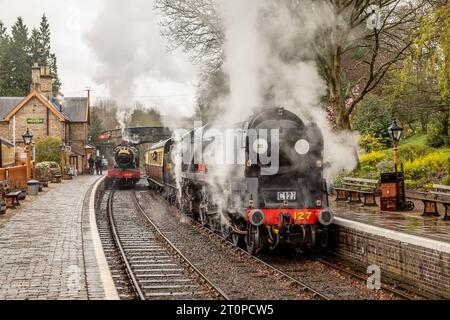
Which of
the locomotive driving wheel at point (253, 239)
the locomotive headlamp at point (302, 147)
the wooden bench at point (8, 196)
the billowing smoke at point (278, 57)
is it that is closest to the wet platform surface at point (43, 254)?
the wooden bench at point (8, 196)

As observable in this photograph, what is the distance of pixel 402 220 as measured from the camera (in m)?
12.5

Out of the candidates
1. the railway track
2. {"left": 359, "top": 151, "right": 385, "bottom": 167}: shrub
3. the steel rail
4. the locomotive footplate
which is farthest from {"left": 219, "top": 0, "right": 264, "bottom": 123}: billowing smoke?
{"left": 359, "top": 151, "right": 385, "bottom": 167}: shrub

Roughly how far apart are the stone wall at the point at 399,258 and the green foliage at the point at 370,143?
53.3 feet

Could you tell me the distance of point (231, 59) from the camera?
1597cm

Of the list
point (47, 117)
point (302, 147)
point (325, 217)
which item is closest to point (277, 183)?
point (302, 147)

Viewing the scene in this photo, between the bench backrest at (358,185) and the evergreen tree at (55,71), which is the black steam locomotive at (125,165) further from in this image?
the evergreen tree at (55,71)

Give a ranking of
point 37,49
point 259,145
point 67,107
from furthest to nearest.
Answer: point 37,49 → point 67,107 → point 259,145

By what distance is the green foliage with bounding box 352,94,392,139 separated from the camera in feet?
93.7

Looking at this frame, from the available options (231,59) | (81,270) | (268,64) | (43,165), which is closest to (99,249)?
(81,270)

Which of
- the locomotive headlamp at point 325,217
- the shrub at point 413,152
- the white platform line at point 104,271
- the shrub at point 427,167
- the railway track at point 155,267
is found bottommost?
the railway track at point 155,267

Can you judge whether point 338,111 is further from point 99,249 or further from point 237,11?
point 99,249

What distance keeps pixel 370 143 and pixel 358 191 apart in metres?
10.8

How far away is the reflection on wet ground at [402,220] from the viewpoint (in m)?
10.5

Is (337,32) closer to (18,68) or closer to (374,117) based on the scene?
(374,117)
